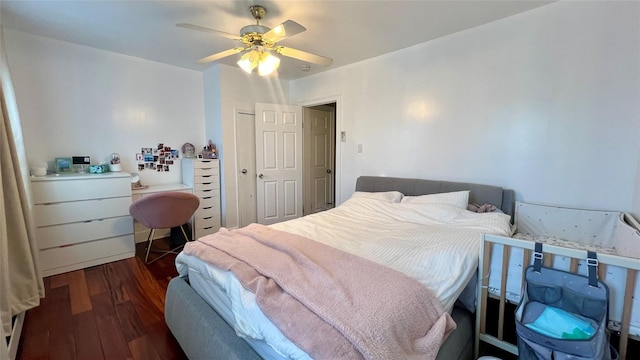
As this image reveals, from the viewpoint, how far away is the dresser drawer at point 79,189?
8.92ft

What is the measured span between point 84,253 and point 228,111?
229 cm

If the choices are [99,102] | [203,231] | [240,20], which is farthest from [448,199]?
[99,102]

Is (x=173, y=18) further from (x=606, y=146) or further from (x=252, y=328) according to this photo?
(x=606, y=146)

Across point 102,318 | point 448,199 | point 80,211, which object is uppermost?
point 448,199

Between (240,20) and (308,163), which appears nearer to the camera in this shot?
(240,20)

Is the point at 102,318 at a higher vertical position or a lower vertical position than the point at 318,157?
lower

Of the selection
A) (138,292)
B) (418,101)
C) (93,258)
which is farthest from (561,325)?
(93,258)

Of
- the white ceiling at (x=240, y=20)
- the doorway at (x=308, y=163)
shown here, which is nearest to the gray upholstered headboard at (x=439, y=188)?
the doorway at (x=308, y=163)

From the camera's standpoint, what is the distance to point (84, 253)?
3.01 m

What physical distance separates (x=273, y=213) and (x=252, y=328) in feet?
10.5

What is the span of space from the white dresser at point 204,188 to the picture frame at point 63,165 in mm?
1210

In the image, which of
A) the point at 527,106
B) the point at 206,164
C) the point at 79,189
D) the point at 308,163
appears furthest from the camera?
the point at 308,163

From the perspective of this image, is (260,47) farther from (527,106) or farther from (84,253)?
(84,253)

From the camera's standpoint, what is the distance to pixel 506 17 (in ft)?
8.21
